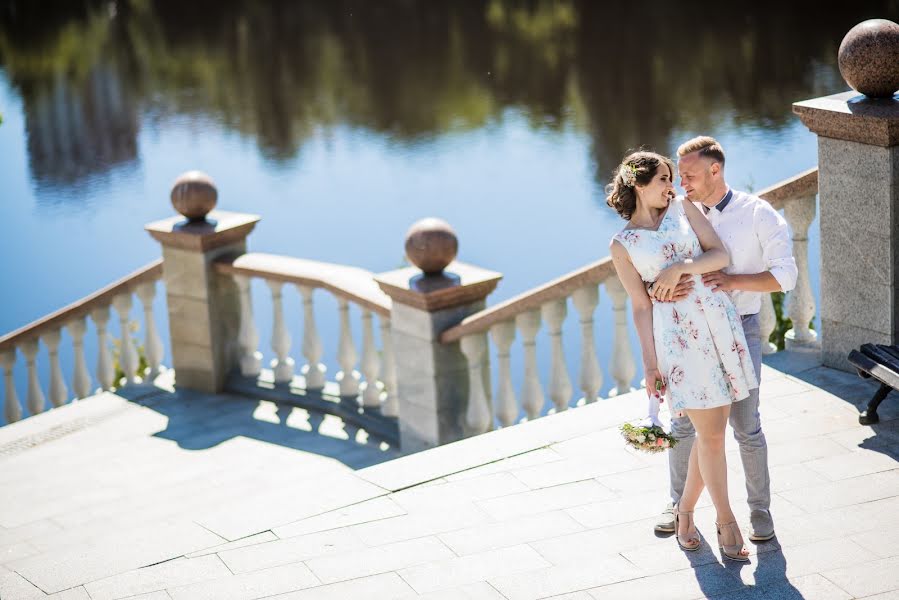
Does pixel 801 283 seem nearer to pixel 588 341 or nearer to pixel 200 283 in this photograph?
pixel 588 341

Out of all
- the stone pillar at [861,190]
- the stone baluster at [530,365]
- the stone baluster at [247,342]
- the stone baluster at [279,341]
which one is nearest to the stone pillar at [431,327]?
the stone baluster at [530,365]

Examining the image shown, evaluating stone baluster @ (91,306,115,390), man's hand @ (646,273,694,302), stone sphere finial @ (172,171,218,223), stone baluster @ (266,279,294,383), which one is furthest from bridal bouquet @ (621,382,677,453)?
stone baluster @ (91,306,115,390)

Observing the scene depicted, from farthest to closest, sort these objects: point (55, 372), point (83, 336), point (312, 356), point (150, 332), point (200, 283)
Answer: point (55, 372) < point (83, 336) < point (150, 332) < point (200, 283) < point (312, 356)

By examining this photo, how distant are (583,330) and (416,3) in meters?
27.0

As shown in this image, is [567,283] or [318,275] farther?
[318,275]

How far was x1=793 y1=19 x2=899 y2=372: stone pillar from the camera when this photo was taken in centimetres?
641

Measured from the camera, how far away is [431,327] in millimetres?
7992

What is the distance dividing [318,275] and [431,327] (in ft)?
3.61

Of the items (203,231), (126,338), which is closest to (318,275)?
(203,231)

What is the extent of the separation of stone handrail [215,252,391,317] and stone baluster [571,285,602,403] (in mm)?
1354

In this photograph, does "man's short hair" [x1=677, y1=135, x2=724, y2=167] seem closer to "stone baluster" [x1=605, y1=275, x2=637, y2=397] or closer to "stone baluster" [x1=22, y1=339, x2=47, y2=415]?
"stone baluster" [x1=605, y1=275, x2=637, y2=397]

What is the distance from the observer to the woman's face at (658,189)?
4.68 meters

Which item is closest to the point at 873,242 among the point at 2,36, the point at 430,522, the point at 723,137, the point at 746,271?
the point at 746,271

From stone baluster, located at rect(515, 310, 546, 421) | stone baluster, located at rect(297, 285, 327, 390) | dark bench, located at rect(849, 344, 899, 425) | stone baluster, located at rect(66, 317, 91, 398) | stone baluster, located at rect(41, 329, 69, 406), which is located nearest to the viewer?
dark bench, located at rect(849, 344, 899, 425)
